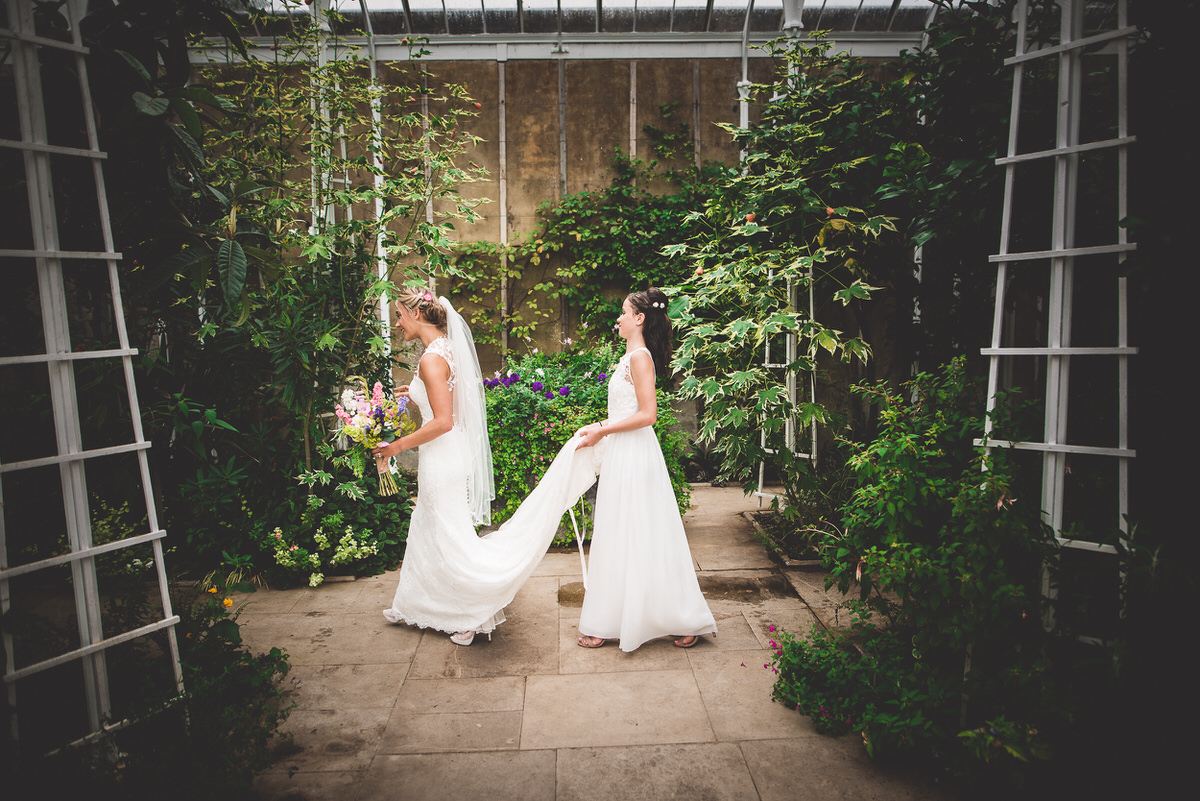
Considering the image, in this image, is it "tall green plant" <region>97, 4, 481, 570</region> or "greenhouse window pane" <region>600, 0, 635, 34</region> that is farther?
"greenhouse window pane" <region>600, 0, 635, 34</region>

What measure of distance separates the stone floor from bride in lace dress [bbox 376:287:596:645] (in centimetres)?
20

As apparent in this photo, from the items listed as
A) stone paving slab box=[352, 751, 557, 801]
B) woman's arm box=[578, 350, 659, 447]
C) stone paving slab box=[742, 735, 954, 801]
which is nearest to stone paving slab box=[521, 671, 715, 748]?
stone paving slab box=[352, 751, 557, 801]

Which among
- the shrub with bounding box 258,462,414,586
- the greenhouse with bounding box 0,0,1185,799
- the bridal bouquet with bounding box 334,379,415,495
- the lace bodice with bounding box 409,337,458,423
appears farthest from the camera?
the shrub with bounding box 258,462,414,586

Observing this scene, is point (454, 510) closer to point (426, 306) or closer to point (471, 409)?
point (471, 409)

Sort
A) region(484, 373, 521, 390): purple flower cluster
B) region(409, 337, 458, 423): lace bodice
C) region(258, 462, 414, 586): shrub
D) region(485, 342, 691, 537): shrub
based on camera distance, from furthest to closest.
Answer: region(484, 373, 521, 390): purple flower cluster, region(485, 342, 691, 537): shrub, region(258, 462, 414, 586): shrub, region(409, 337, 458, 423): lace bodice

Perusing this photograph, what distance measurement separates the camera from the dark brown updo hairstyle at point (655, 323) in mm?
3119

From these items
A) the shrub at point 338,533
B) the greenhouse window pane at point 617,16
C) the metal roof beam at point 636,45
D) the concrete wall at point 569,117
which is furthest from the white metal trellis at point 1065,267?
the greenhouse window pane at point 617,16

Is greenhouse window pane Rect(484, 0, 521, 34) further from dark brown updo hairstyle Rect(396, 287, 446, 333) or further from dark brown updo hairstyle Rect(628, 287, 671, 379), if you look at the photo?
dark brown updo hairstyle Rect(628, 287, 671, 379)

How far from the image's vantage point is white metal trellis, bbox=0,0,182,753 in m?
1.72

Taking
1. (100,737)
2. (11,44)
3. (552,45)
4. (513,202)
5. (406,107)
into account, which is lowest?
(100,737)

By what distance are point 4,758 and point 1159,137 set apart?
11.8 ft

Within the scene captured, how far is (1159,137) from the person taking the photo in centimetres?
184

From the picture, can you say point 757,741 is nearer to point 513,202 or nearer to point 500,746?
point 500,746

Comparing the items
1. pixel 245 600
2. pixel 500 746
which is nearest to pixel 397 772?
pixel 500 746
